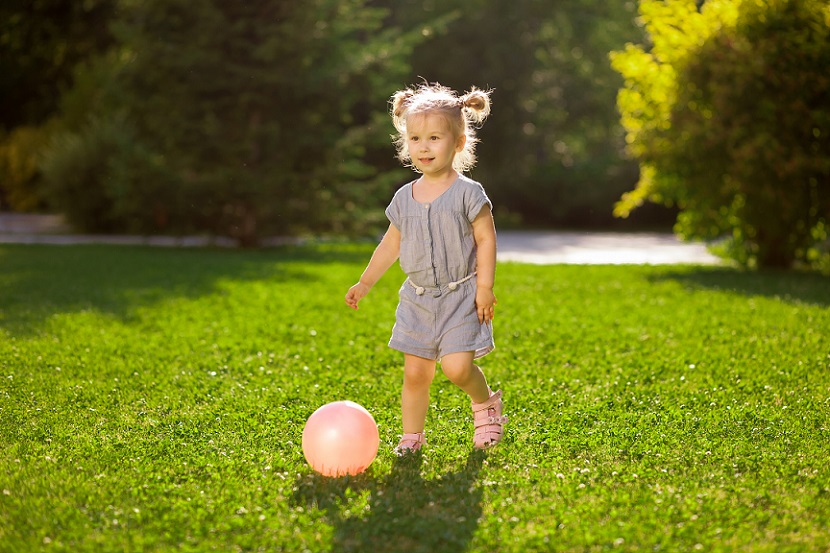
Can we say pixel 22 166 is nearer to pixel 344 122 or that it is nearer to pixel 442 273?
pixel 344 122

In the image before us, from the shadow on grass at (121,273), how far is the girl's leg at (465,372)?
4833mm

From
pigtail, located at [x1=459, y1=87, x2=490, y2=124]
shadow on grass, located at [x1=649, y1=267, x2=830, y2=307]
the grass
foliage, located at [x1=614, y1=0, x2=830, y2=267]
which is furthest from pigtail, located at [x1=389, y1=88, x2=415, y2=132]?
foliage, located at [x1=614, y1=0, x2=830, y2=267]

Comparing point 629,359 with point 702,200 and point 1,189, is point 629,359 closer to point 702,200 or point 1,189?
point 702,200

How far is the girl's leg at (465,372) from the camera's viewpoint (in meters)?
4.58

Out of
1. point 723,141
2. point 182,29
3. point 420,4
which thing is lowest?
point 723,141

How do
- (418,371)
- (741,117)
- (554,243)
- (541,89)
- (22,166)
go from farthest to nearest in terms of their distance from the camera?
(541,89), (22,166), (554,243), (741,117), (418,371)

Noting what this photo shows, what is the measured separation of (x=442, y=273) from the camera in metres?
Answer: 4.68

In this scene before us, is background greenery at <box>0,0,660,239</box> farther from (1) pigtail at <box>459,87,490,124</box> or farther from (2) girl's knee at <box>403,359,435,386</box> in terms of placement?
(2) girl's knee at <box>403,359,435,386</box>

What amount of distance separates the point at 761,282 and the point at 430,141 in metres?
8.99

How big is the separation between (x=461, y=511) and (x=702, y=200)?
11245 millimetres

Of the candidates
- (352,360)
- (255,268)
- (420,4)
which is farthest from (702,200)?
(420,4)

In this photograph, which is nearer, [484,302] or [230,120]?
[484,302]

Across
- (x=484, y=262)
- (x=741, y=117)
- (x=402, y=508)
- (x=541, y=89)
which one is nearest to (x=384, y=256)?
(x=484, y=262)

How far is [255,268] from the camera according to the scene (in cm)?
1421
